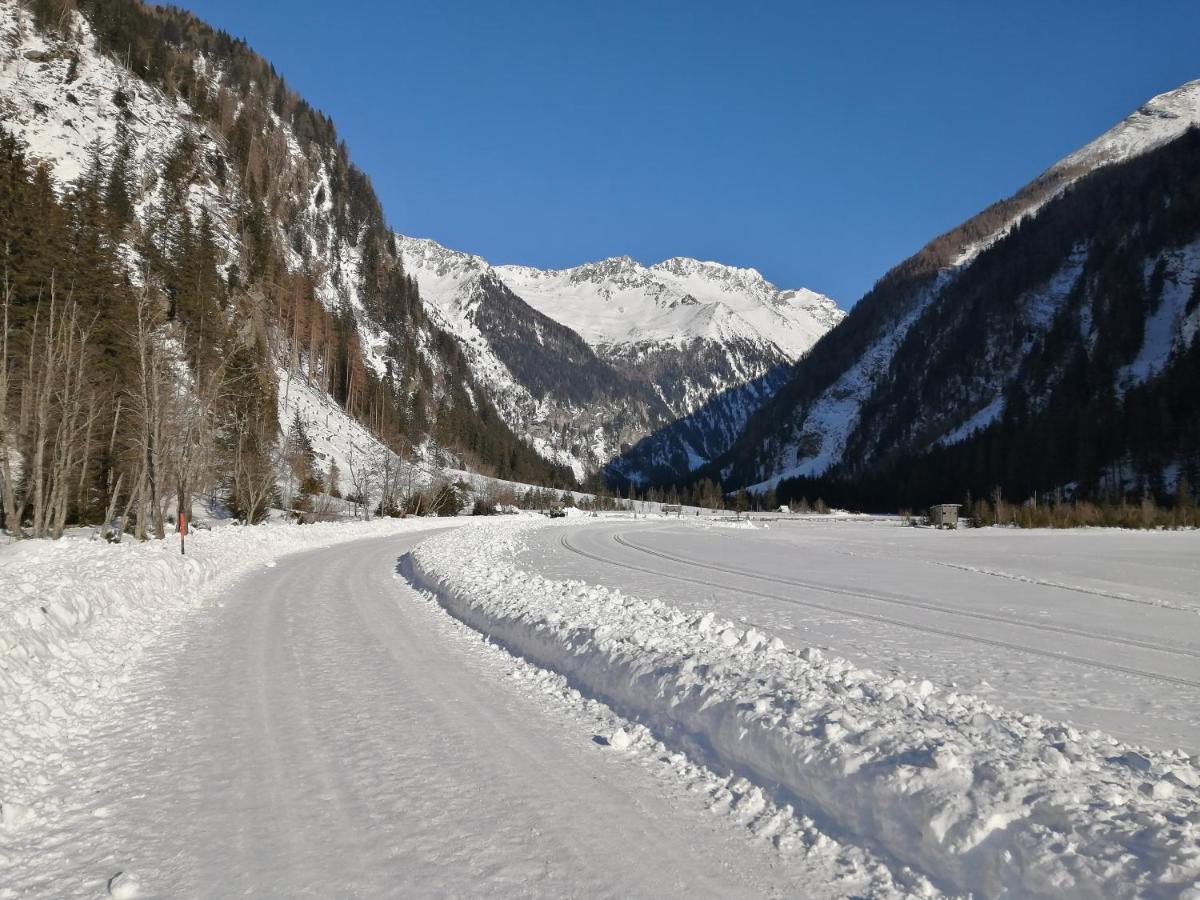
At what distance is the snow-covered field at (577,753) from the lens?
3.85 meters

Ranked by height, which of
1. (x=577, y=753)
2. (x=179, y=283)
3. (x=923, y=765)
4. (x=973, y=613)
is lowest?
(x=973, y=613)

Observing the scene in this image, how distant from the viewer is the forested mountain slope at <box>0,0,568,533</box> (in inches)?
1185

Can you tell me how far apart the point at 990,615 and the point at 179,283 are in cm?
7140

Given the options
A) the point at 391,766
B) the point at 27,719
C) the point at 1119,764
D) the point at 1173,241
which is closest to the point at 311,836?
the point at 391,766

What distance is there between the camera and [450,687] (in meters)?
7.77

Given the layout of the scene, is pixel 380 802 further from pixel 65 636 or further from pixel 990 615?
pixel 990 615

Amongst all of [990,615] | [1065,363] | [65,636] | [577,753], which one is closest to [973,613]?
[990,615]

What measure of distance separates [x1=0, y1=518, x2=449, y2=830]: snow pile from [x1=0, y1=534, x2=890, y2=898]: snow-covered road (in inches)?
10.4

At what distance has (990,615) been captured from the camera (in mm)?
14109

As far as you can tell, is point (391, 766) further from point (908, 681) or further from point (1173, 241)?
point (1173, 241)

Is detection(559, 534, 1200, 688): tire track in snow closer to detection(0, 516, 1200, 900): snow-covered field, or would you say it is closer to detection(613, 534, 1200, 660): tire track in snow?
detection(0, 516, 1200, 900): snow-covered field

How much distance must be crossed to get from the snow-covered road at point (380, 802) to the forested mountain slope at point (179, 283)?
A: 70.4 ft

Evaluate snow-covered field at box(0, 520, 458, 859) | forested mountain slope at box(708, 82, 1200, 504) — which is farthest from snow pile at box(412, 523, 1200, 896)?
forested mountain slope at box(708, 82, 1200, 504)

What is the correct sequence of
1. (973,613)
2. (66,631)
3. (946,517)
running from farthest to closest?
1. (946,517)
2. (973,613)
3. (66,631)
